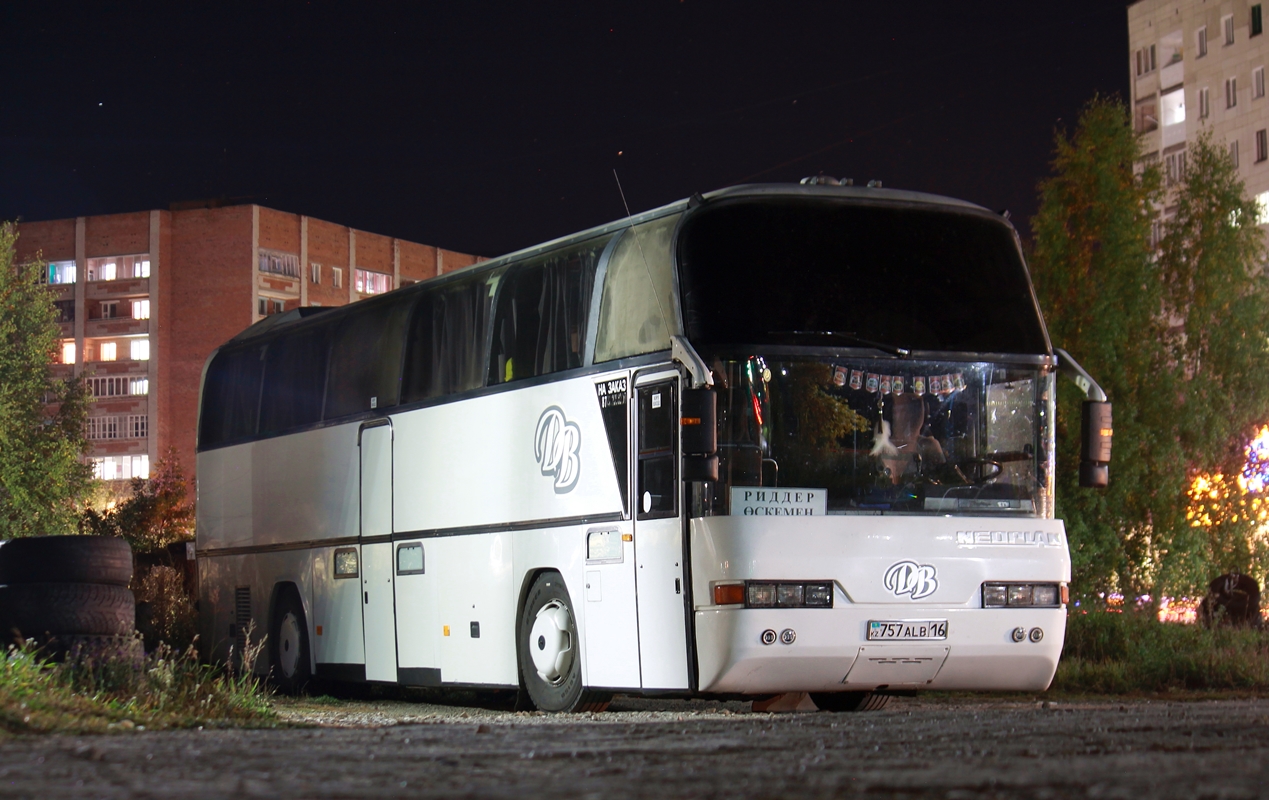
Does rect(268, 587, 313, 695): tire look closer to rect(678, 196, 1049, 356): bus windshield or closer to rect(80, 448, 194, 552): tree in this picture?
rect(678, 196, 1049, 356): bus windshield

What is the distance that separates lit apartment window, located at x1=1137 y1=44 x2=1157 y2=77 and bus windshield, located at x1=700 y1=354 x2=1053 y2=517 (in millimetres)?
74643

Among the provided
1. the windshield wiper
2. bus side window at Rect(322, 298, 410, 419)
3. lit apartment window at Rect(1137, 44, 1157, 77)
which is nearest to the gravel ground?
the windshield wiper

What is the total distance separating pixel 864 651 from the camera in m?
11.7

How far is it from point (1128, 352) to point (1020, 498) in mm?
23942

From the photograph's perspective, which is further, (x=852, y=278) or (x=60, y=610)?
(x=60, y=610)

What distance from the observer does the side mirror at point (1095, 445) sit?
12516 mm

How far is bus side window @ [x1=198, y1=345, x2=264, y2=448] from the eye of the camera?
2036 cm

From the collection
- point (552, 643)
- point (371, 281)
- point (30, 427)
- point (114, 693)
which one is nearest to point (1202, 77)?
point (371, 281)

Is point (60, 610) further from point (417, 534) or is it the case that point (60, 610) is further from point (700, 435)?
point (700, 435)

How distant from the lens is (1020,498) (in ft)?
40.2

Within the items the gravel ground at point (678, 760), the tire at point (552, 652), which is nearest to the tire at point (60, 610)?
the tire at point (552, 652)

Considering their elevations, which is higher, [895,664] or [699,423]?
[699,423]

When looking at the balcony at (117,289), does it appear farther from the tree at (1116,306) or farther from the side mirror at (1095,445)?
the side mirror at (1095,445)

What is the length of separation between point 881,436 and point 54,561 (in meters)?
7.52
